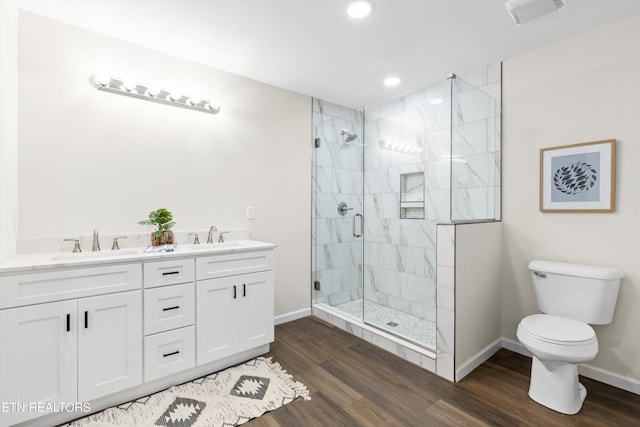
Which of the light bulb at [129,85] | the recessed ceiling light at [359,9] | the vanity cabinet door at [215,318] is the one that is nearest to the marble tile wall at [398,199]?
the recessed ceiling light at [359,9]

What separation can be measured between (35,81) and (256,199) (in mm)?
1714

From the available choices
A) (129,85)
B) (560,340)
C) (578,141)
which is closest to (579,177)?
(578,141)

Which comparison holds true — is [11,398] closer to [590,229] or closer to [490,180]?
[490,180]

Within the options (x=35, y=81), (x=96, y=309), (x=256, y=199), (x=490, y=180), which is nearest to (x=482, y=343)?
(x=490, y=180)

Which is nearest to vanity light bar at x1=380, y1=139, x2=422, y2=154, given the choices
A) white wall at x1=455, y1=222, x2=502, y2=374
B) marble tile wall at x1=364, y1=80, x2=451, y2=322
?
marble tile wall at x1=364, y1=80, x2=451, y2=322

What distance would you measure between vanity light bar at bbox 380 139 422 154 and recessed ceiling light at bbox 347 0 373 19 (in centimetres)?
125

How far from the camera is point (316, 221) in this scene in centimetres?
330

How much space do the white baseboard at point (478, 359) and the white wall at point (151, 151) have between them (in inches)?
64.5

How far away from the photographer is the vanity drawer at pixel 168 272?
1843 millimetres

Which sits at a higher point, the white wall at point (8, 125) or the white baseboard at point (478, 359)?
the white wall at point (8, 125)

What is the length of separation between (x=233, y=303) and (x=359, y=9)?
216 cm

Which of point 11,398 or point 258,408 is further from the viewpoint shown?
point 258,408

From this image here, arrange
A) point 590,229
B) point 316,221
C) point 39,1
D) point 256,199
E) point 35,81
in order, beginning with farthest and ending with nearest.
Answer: point 316,221, point 256,199, point 590,229, point 35,81, point 39,1

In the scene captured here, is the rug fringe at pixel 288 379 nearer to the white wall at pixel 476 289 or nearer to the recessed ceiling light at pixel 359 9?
the white wall at pixel 476 289
